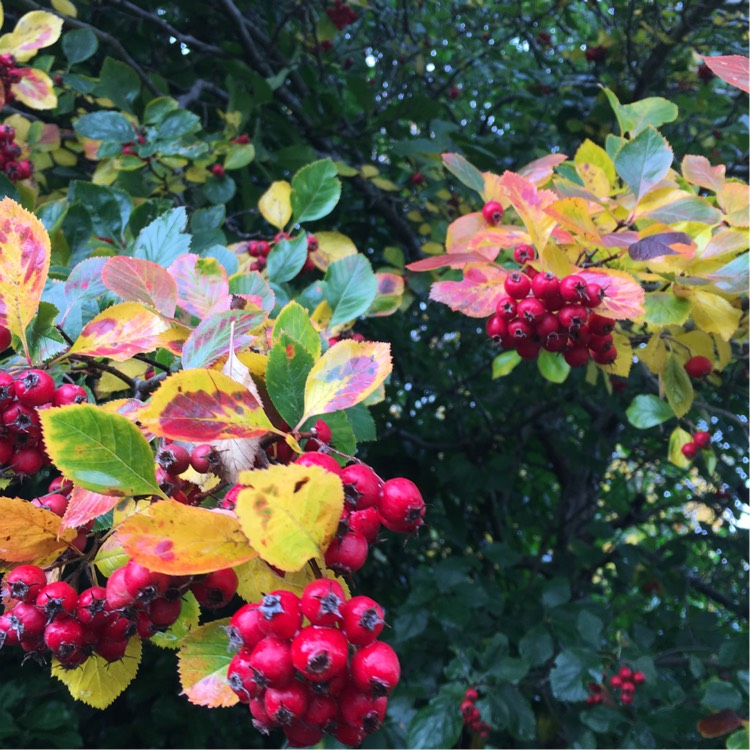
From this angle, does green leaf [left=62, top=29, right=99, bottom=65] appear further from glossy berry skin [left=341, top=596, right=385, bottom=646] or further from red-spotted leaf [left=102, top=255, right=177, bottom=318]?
glossy berry skin [left=341, top=596, right=385, bottom=646]

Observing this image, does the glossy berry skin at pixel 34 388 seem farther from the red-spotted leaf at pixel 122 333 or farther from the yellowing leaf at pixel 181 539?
the yellowing leaf at pixel 181 539

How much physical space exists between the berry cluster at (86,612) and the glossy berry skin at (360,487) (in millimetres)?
115

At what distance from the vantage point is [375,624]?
1.56 feet

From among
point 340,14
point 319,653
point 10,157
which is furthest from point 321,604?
point 340,14

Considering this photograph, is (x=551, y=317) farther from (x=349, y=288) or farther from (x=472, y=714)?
(x=472, y=714)

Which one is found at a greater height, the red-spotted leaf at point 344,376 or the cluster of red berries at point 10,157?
the red-spotted leaf at point 344,376

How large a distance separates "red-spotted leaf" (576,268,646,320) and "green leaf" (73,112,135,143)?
1.14 m

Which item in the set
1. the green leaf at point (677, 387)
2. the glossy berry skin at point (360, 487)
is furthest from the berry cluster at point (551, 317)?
the glossy berry skin at point (360, 487)

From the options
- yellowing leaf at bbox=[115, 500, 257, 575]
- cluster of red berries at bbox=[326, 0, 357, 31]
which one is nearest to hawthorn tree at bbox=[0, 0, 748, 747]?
yellowing leaf at bbox=[115, 500, 257, 575]

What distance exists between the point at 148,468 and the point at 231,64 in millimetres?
1846

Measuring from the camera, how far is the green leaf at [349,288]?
3.45 ft

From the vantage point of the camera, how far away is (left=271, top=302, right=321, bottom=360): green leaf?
0.65 meters

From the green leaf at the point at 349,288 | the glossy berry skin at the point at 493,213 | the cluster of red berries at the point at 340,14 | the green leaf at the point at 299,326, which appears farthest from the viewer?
the cluster of red berries at the point at 340,14

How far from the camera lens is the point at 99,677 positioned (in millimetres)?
603
